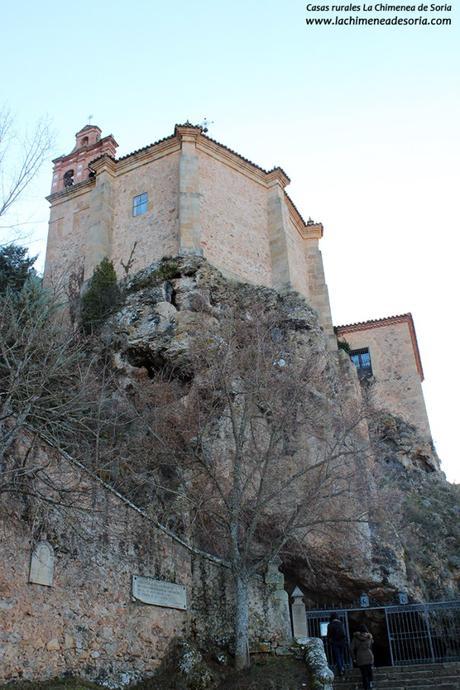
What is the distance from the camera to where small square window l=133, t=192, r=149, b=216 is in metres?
23.5

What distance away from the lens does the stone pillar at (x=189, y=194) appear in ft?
70.7

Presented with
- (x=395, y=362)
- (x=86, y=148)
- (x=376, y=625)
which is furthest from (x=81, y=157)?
(x=376, y=625)

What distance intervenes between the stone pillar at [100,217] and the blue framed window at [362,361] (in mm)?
13342

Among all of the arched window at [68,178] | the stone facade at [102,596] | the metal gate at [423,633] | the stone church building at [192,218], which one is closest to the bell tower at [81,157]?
the arched window at [68,178]

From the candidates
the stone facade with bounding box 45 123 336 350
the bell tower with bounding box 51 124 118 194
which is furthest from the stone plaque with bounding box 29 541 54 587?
the bell tower with bounding box 51 124 118 194

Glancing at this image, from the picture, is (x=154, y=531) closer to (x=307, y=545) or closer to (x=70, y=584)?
(x=70, y=584)

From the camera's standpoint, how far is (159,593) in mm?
11594

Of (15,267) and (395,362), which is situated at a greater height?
(395,362)

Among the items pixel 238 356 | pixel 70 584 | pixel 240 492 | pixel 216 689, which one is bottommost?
pixel 216 689

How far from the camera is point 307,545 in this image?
650 inches

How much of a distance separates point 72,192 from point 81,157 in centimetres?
615

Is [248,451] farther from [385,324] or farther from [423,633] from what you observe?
[385,324]

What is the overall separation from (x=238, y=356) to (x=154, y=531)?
17.5ft

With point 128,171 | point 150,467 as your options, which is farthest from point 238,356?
point 128,171
